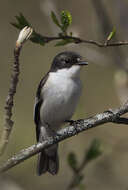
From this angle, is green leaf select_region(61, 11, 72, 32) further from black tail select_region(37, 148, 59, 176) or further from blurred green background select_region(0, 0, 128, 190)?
black tail select_region(37, 148, 59, 176)

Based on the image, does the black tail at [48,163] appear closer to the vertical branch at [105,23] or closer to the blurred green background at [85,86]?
the blurred green background at [85,86]

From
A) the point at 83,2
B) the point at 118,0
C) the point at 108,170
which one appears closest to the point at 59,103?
the point at 108,170

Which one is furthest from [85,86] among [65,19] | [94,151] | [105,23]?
[65,19]

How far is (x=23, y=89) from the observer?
7781mm

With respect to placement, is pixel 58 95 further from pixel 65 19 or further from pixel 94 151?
pixel 65 19

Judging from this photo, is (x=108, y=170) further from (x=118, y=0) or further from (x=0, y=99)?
(x=0, y=99)

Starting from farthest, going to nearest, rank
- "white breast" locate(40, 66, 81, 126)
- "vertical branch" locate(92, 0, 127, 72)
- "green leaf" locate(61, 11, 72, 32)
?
1. "white breast" locate(40, 66, 81, 126)
2. "vertical branch" locate(92, 0, 127, 72)
3. "green leaf" locate(61, 11, 72, 32)

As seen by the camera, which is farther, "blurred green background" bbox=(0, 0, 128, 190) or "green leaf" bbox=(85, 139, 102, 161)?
"blurred green background" bbox=(0, 0, 128, 190)

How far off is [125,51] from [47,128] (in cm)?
142

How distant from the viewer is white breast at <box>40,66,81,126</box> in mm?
5293

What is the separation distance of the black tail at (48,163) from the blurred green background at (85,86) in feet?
Answer: 0.31

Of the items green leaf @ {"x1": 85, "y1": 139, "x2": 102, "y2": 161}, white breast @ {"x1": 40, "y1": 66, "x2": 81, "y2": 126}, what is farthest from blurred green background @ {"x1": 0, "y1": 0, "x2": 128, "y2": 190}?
green leaf @ {"x1": 85, "y1": 139, "x2": 102, "y2": 161}

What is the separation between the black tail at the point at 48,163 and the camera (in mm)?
5731

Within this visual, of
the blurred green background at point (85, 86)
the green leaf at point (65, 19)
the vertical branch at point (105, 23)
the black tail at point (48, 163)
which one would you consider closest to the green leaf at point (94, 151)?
the blurred green background at point (85, 86)
